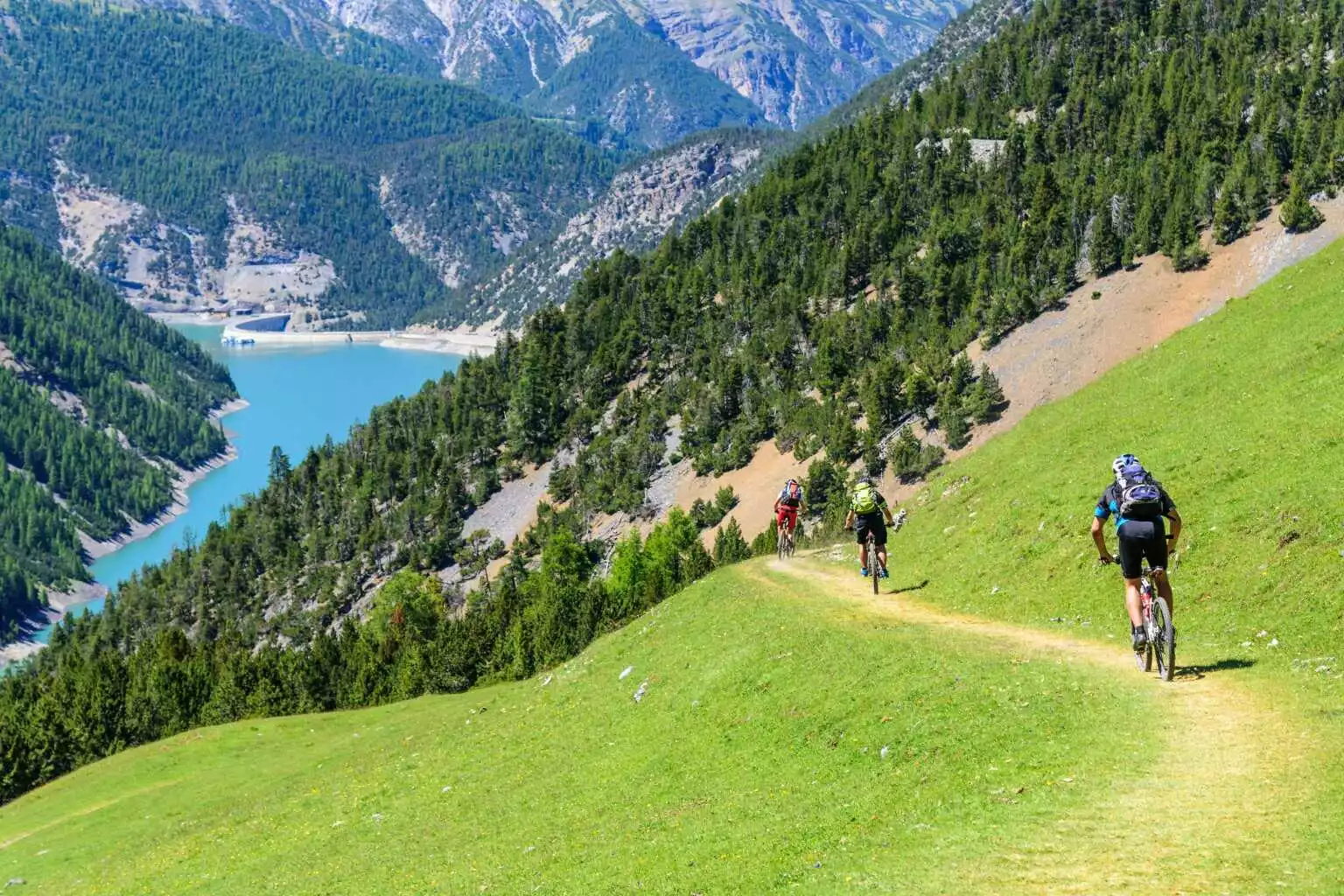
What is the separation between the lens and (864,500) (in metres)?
35.8

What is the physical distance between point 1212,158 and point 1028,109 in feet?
147

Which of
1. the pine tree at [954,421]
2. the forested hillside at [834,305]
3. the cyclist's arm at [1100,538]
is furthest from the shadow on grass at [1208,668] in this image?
the pine tree at [954,421]

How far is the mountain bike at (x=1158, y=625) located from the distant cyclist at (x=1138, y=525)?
0.10 metres

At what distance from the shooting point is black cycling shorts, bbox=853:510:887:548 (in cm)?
3619

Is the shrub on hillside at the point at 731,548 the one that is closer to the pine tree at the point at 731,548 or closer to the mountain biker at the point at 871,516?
the pine tree at the point at 731,548

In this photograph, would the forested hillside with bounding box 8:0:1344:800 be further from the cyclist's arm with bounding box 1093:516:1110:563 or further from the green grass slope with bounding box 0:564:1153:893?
the cyclist's arm with bounding box 1093:516:1110:563

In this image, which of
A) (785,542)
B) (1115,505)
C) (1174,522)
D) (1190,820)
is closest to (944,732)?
(1115,505)

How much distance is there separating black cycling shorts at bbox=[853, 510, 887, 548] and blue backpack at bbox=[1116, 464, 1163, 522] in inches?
570

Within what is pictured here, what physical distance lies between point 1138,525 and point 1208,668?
11.2 ft

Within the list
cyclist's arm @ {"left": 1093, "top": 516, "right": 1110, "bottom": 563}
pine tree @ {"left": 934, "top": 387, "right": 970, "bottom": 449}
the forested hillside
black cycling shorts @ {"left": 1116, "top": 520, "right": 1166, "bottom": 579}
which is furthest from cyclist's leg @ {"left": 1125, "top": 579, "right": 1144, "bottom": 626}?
pine tree @ {"left": 934, "top": 387, "right": 970, "bottom": 449}

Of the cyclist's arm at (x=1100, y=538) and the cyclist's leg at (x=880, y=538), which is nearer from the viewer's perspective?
the cyclist's arm at (x=1100, y=538)

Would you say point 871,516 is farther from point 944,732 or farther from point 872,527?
point 944,732

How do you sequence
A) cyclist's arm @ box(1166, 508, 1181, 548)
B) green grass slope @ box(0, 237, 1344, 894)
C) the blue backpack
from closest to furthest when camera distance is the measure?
green grass slope @ box(0, 237, 1344, 894) → the blue backpack → cyclist's arm @ box(1166, 508, 1181, 548)

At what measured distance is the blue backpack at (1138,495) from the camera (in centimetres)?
2142
